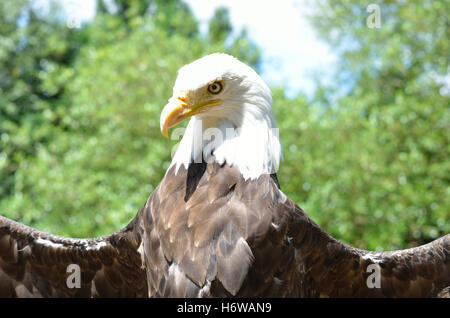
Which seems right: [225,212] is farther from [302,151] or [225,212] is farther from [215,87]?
[302,151]

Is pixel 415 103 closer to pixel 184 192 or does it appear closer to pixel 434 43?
pixel 434 43

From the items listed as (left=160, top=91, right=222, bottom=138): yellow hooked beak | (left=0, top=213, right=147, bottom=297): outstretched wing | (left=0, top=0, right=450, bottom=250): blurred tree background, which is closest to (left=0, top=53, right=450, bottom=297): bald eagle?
(left=160, top=91, right=222, bottom=138): yellow hooked beak

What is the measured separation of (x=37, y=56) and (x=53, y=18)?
154cm

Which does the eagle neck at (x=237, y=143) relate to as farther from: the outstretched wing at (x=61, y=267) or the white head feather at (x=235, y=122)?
the outstretched wing at (x=61, y=267)

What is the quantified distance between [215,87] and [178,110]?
27 cm

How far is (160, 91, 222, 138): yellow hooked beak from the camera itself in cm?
277

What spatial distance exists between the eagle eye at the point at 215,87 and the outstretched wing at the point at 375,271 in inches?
45.4

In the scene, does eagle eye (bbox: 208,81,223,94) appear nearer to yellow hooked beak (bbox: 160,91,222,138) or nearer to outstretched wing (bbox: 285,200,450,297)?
yellow hooked beak (bbox: 160,91,222,138)

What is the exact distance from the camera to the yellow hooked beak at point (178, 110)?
109 inches

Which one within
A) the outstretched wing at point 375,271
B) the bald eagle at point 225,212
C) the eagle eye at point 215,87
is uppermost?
the eagle eye at point 215,87

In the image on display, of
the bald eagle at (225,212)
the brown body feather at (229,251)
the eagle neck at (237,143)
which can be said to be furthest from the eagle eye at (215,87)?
the brown body feather at (229,251)

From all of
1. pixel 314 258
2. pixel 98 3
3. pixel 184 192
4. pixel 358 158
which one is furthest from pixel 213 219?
pixel 98 3

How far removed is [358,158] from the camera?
10070 mm

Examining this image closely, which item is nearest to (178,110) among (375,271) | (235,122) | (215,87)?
(215,87)
